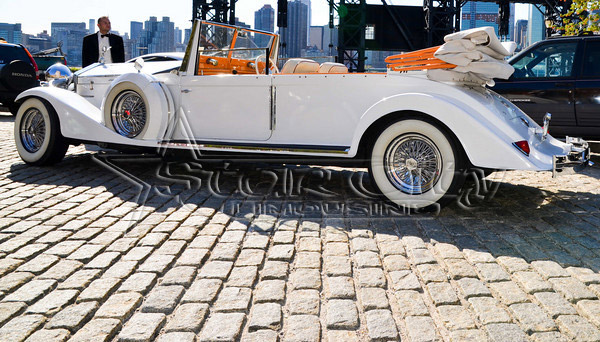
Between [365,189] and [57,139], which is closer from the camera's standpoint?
[365,189]

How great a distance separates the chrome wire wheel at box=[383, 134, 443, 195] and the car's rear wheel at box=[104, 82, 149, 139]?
8.44 ft

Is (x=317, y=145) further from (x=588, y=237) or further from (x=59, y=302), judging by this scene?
(x=59, y=302)

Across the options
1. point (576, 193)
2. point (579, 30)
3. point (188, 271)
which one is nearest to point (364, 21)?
point (579, 30)

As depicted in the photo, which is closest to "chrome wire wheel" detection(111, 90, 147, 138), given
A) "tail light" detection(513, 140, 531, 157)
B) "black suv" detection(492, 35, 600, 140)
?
"tail light" detection(513, 140, 531, 157)

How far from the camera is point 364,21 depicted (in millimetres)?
28000

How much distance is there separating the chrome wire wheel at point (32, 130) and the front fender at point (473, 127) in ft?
13.4

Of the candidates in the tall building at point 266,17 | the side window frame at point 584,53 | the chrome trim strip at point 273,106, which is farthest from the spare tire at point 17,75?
the tall building at point 266,17

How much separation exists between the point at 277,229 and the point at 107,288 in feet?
4.70

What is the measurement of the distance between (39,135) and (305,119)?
11.0ft

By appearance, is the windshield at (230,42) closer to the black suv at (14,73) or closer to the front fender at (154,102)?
the front fender at (154,102)

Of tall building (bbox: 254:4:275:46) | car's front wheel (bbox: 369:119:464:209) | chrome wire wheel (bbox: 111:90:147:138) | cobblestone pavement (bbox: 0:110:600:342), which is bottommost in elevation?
cobblestone pavement (bbox: 0:110:600:342)

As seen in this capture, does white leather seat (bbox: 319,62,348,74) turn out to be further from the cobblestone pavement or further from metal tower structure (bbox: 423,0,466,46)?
metal tower structure (bbox: 423,0,466,46)

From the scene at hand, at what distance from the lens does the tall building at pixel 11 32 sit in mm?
101250

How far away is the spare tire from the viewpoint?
1226cm
